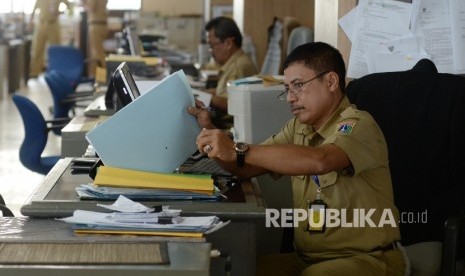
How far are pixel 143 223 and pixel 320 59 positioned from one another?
883mm

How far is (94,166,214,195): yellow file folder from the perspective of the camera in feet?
8.29

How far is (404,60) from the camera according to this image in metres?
3.63

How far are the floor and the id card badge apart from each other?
1.35 meters

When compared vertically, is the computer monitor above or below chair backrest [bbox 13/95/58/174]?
above

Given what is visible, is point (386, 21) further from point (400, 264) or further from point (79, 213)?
point (79, 213)

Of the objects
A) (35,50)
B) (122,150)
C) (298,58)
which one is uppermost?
(298,58)

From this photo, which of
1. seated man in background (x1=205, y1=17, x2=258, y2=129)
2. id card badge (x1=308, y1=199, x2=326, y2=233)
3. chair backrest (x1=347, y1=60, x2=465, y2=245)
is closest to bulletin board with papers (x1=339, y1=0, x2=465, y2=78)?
chair backrest (x1=347, y1=60, x2=465, y2=245)

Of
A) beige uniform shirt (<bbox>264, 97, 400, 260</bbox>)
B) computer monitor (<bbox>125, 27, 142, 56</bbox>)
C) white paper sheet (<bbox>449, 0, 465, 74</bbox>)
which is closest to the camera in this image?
beige uniform shirt (<bbox>264, 97, 400, 260</bbox>)

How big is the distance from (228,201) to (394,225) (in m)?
0.54

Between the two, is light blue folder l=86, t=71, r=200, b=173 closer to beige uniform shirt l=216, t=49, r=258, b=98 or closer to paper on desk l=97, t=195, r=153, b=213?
paper on desk l=97, t=195, r=153, b=213

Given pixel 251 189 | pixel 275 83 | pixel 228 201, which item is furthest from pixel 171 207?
pixel 275 83

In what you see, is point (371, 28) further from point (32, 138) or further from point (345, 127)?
point (32, 138)

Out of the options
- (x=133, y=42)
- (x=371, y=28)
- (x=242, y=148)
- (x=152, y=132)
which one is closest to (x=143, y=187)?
(x=152, y=132)

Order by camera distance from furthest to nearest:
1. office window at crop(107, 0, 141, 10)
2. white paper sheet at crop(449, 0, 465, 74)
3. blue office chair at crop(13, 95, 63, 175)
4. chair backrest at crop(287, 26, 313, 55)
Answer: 1. office window at crop(107, 0, 141, 10)
2. chair backrest at crop(287, 26, 313, 55)
3. blue office chair at crop(13, 95, 63, 175)
4. white paper sheet at crop(449, 0, 465, 74)
